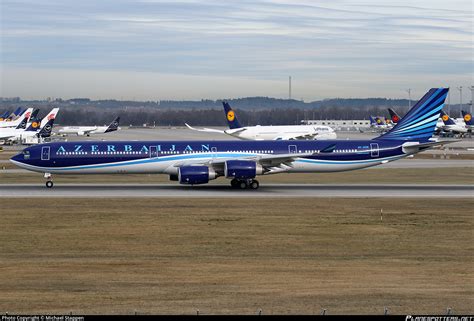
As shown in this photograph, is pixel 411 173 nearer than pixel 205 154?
No

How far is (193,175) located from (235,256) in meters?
22.6

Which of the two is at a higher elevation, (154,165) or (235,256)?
(154,165)

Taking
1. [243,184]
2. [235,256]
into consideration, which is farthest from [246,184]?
[235,256]

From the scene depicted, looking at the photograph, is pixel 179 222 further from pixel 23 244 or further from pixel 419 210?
pixel 419 210

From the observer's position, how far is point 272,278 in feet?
80.3

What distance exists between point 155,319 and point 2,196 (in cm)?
3450

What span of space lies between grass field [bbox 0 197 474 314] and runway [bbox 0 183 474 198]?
3.82 metres

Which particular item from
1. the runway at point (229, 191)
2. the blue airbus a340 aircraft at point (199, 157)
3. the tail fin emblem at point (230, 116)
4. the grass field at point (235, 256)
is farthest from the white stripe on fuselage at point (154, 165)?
the tail fin emblem at point (230, 116)

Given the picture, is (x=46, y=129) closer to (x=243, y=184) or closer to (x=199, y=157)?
(x=199, y=157)

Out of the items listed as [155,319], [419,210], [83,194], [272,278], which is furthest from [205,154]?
[155,319]

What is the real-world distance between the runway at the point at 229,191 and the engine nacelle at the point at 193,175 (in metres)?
0.70

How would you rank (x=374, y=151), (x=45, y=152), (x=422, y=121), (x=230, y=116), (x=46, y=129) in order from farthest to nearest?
(x=46, y=129) → (x=230, y=116) → (x=422, y=121) → (x=374, y=151) → (x=45, y=152)

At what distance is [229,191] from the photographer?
51375 millimetres

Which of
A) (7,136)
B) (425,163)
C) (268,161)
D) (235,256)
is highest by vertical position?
(7,136)
